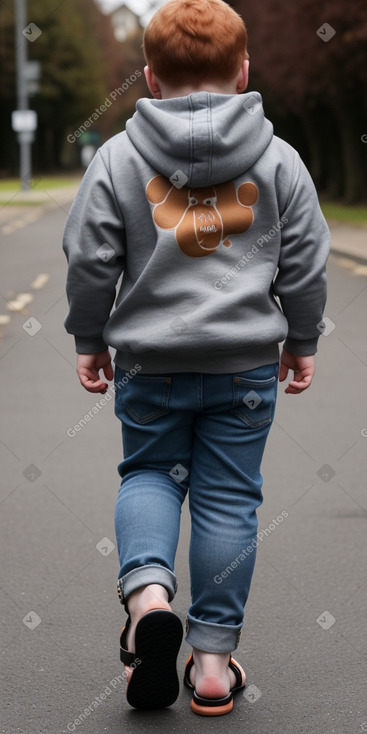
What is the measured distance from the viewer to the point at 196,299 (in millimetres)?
2721

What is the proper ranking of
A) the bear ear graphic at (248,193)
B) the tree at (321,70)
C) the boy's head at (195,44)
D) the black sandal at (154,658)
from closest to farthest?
the black sandal at (154,658) → the boy's head at (195,44) → the bear ear graphic at (248,193) → the tree at (321,70)

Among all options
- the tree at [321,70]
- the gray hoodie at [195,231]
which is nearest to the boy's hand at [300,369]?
the gray hoodie at [195,231]

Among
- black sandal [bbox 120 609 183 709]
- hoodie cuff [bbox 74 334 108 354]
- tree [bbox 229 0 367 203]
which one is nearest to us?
black sandal [bbox 120 609 183 709]

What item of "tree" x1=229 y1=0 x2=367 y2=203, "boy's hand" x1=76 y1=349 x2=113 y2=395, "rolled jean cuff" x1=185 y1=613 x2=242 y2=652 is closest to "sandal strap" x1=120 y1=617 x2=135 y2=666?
"rolled jean cuff" x1=185 y1=613 x2=242 y2=652

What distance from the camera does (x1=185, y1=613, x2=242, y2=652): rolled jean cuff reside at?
9.26 ft

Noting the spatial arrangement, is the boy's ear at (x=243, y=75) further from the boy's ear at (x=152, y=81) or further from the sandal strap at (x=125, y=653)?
the sandal strap at (x=125, y=653)

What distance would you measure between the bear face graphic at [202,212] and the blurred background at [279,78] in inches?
31.1

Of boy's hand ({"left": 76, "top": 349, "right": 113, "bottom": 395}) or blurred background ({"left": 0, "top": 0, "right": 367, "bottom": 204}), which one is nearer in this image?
boy's hand ({"left": 76, "top": 349, "right": 113, "bottom": 395})

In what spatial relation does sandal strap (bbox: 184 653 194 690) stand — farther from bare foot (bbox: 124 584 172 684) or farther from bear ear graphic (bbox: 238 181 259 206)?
bear ear graphic (bbox: 238 181 259 206)

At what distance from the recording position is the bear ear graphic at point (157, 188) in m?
2.72

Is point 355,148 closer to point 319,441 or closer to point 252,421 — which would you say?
point 319,441

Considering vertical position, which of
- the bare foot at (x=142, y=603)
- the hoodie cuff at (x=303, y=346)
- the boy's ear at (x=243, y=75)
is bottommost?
the bare foot at (x=142, y=603)

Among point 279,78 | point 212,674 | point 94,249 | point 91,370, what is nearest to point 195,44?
point 94,249

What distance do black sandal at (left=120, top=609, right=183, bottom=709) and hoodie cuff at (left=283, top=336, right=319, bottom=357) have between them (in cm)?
77
